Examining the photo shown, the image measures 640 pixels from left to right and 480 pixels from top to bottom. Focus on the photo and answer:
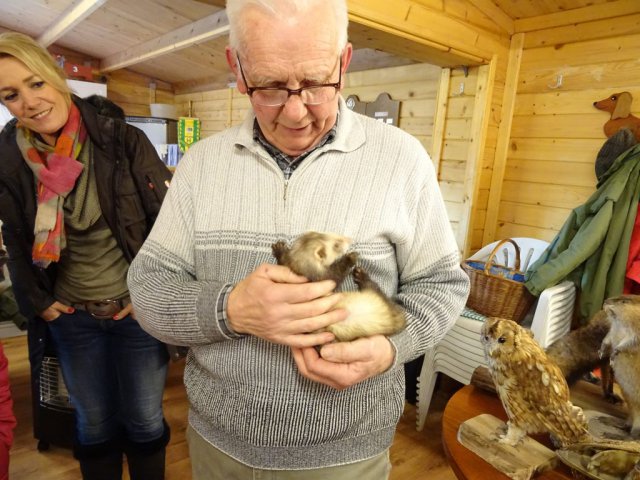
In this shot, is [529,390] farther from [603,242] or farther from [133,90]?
[133,90]

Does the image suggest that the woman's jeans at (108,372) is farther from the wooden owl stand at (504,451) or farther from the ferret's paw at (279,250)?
the wooden owl stand at (504,451)

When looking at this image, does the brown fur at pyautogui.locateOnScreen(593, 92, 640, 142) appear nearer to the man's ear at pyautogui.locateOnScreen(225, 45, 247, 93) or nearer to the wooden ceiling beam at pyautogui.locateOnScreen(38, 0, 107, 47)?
the man's ear at pyautogui.locateOnScreen(225, 45, 247, 93)

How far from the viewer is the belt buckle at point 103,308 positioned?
1.56 meters

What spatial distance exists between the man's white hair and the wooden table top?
98cm

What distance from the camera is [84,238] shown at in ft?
5.12

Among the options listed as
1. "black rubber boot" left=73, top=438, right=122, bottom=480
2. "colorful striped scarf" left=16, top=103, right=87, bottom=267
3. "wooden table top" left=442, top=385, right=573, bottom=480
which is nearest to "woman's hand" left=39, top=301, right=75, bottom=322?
"colorful striped scarf" left=16, top=103, right=87, bottom=267

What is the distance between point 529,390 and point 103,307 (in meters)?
1.43

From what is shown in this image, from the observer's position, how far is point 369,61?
3695 mm

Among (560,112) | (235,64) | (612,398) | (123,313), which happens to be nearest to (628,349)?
(612,398)

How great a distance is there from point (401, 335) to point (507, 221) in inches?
102

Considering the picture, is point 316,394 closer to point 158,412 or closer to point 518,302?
point 158,412

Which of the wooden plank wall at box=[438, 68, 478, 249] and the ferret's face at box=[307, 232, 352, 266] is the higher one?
the wooden plank wall at box=[438, 68, 478, 249]

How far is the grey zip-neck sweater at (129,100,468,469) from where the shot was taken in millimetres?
819

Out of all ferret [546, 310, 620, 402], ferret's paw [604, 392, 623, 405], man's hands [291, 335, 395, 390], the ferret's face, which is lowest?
ferret's paw [604, 392, 623, 405]
